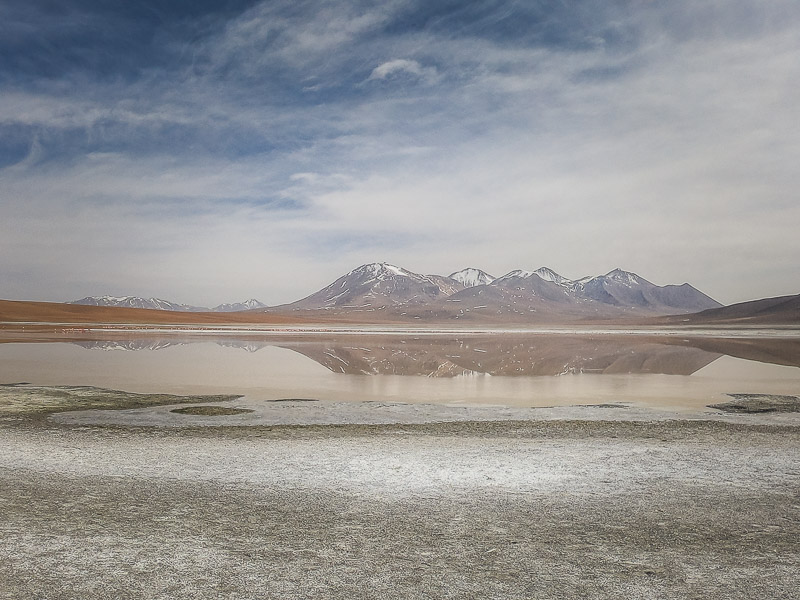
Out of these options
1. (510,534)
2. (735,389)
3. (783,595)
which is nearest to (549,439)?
(510,534)

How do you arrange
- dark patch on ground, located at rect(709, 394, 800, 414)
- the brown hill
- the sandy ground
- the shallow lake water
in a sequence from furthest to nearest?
the brown hill
the shallow lake water
dark patch on ground, located at rect(709, 394, 800, 414)
the sandy ground

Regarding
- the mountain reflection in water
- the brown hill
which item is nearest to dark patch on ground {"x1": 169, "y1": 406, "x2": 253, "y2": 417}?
the mountain reflection in water

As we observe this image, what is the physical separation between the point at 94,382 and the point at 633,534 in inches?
709

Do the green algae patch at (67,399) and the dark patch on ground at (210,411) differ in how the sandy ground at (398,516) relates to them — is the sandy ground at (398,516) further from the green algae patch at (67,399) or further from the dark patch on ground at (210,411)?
the green algae patch at (67,399)

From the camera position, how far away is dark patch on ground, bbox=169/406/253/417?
45.1 feet

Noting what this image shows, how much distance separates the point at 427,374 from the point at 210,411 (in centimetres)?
1102

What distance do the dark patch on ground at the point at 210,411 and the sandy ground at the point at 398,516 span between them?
2681 mm

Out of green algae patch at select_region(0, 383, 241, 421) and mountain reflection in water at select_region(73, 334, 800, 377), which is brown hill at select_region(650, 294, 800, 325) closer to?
mountain reflection in water at select_region(73, 334, 800, 377)

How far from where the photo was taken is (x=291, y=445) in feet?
33.7

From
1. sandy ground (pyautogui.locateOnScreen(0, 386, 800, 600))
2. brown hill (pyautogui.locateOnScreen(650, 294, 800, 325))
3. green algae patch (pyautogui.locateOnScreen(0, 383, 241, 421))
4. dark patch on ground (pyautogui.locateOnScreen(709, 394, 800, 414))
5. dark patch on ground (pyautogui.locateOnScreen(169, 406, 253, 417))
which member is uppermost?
brown hill (pyautogui.locateOnScreen(650, 294, 800, 325))

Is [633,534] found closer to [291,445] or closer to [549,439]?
[549,439]

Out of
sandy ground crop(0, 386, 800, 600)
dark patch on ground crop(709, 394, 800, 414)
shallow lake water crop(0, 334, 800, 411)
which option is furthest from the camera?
shallow lake water crop(0, 334, 800, 411)

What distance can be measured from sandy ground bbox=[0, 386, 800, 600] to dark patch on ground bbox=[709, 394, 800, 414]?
4449mm

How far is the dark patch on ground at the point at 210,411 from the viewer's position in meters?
13.7
